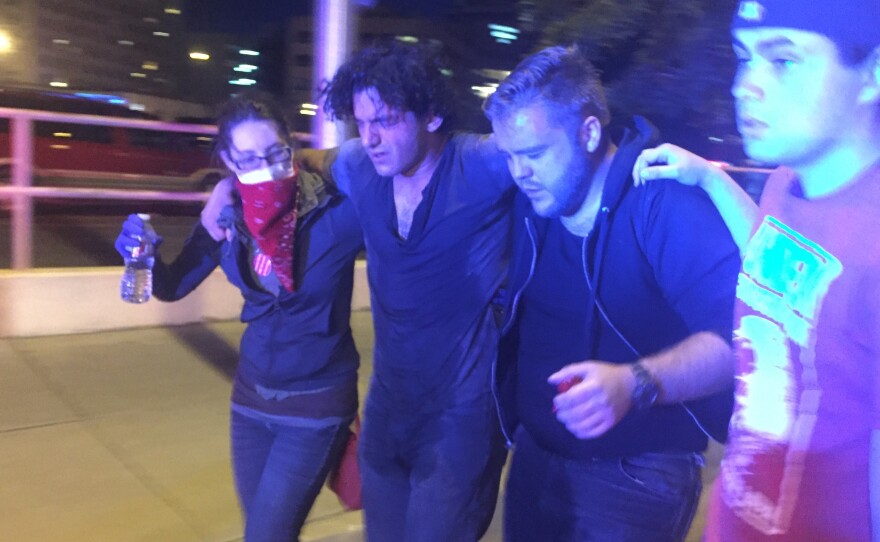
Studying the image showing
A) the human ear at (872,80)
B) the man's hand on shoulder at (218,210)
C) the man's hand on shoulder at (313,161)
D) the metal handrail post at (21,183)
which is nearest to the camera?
the human ear at (872,80)

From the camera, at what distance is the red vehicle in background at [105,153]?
406 inches

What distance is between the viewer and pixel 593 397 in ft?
5.01

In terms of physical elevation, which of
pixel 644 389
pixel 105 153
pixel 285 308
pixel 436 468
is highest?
pixel 644 389

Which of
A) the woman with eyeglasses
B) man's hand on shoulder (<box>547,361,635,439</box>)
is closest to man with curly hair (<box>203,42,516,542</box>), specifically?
the woman with eyeglasses

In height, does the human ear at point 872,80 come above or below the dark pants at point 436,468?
above

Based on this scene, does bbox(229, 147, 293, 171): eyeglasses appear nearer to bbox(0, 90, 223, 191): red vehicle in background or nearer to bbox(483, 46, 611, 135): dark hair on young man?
bbox(483, 46, 611, 135): dark hair on young man

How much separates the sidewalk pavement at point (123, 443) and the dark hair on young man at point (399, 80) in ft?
6.74

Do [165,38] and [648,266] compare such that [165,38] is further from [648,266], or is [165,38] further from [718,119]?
[648,266]

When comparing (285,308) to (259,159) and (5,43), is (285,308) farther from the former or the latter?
(5,43)

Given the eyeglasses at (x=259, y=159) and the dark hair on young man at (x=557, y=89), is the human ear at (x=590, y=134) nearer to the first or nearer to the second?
the dark hair on young man at (x=557, y=89)

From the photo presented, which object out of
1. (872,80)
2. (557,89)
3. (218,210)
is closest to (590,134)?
(557,89)

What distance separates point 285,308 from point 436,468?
70 cm

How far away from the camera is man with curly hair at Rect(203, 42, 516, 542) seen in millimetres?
2209

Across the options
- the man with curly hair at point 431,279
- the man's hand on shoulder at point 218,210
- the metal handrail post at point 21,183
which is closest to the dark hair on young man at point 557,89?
the man with curly hair at point 431,279
